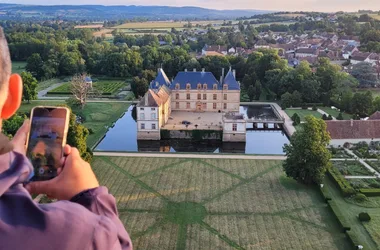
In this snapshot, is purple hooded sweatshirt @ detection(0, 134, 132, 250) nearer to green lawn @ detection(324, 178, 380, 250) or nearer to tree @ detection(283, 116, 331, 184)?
green lawn @ detection(324, 178, 380, 250)

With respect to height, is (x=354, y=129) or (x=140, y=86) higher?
(x=354, y=129)

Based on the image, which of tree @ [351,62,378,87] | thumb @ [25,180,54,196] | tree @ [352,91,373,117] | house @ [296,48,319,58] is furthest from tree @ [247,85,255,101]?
thumb @ [25,180,54,196]

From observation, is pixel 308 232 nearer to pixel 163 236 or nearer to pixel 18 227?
pixel 163 236

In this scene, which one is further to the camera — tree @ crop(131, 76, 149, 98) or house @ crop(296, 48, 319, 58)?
house @ crop(296, 48, 319, 58)

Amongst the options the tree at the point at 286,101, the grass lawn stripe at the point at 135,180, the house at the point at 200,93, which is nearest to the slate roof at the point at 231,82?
the house at the point at 200,93

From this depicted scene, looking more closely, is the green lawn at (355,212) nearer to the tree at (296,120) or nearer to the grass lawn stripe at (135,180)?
the grass lawn stripe at (135,180)

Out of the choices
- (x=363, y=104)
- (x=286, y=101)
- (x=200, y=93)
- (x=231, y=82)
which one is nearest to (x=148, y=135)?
(x=200, y=93)

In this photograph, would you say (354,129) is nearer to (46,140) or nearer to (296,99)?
(296,99)
